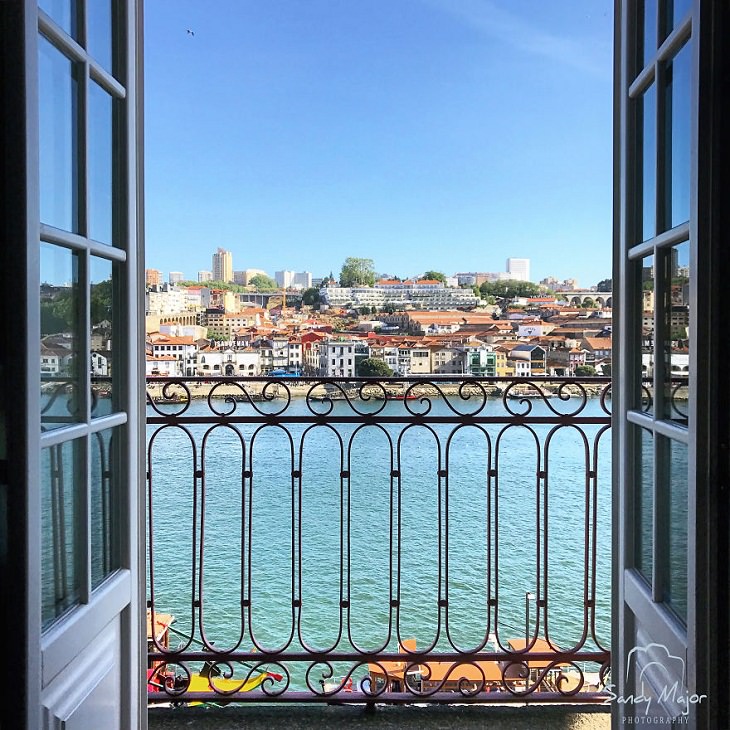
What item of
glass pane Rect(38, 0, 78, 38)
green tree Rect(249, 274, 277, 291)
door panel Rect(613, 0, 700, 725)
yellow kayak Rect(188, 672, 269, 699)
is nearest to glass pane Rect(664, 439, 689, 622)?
door panel Rect(613, 0, 700, 725)

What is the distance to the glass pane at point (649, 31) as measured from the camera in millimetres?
1194

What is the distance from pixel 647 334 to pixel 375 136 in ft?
113

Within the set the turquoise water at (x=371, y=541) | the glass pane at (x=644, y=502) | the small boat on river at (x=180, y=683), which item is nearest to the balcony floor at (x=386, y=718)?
the small boat on river at (x=180, y=683)

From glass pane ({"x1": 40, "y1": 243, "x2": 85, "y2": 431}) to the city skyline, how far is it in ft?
100

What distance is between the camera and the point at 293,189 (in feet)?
109

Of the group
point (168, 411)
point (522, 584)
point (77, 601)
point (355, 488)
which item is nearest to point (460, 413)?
point (168, 411)

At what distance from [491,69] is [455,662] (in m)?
37.1

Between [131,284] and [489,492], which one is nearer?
[131,284]

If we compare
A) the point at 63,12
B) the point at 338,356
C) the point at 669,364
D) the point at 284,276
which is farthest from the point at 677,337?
the point at 284,276

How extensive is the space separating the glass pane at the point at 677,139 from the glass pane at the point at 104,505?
3.85 feet

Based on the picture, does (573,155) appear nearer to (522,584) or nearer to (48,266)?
(522,584)

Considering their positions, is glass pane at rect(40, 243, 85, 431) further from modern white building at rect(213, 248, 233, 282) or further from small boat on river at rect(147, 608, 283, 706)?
modern white building at rect(213, 248, 233, 282)

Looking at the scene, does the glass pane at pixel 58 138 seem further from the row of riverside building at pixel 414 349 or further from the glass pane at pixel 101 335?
the row of riverside building at pixel 414 349
